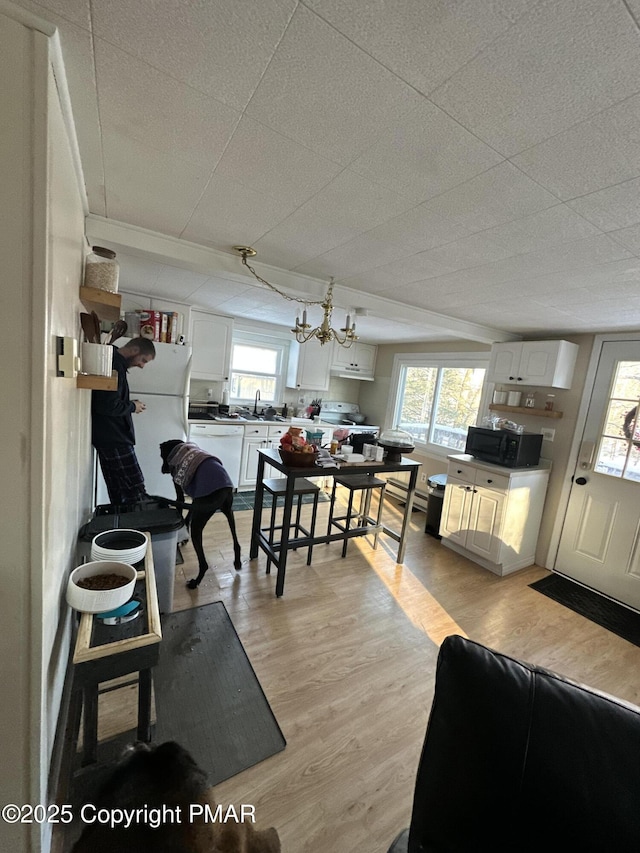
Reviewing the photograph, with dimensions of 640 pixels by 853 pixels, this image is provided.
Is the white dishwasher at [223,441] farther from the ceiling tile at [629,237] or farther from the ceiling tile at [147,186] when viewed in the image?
the ceiling tile at [629,237]

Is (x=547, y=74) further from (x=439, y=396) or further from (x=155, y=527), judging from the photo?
(x=439, y=396)

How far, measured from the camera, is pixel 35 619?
913mm

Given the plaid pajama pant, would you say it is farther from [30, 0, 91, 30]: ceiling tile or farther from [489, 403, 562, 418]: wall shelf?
[489, 403, 562, 418]: wall shelf

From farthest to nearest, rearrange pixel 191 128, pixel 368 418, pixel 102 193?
1. pixel 368 418
2. pixel 102 193
3. pixel 191 128

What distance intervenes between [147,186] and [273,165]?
2.07 feet

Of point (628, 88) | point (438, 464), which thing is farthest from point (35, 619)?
point (438, 464)

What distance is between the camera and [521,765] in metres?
0.78

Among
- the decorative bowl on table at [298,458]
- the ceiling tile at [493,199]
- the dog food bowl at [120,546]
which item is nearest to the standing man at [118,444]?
the dog food bowl at [120,546]

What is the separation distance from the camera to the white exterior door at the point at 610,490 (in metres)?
2.95

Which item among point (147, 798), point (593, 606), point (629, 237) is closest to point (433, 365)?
point (593, 606)

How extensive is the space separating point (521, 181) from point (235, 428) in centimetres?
379

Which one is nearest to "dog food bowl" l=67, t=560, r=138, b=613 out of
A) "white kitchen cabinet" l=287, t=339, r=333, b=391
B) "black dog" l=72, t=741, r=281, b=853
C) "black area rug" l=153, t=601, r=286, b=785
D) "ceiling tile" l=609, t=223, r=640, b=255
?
"black dog" l=72, t=741, r=281, b=853

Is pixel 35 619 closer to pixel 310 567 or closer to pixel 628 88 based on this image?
pixel 628 88

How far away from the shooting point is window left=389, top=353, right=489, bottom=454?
14.5ft
